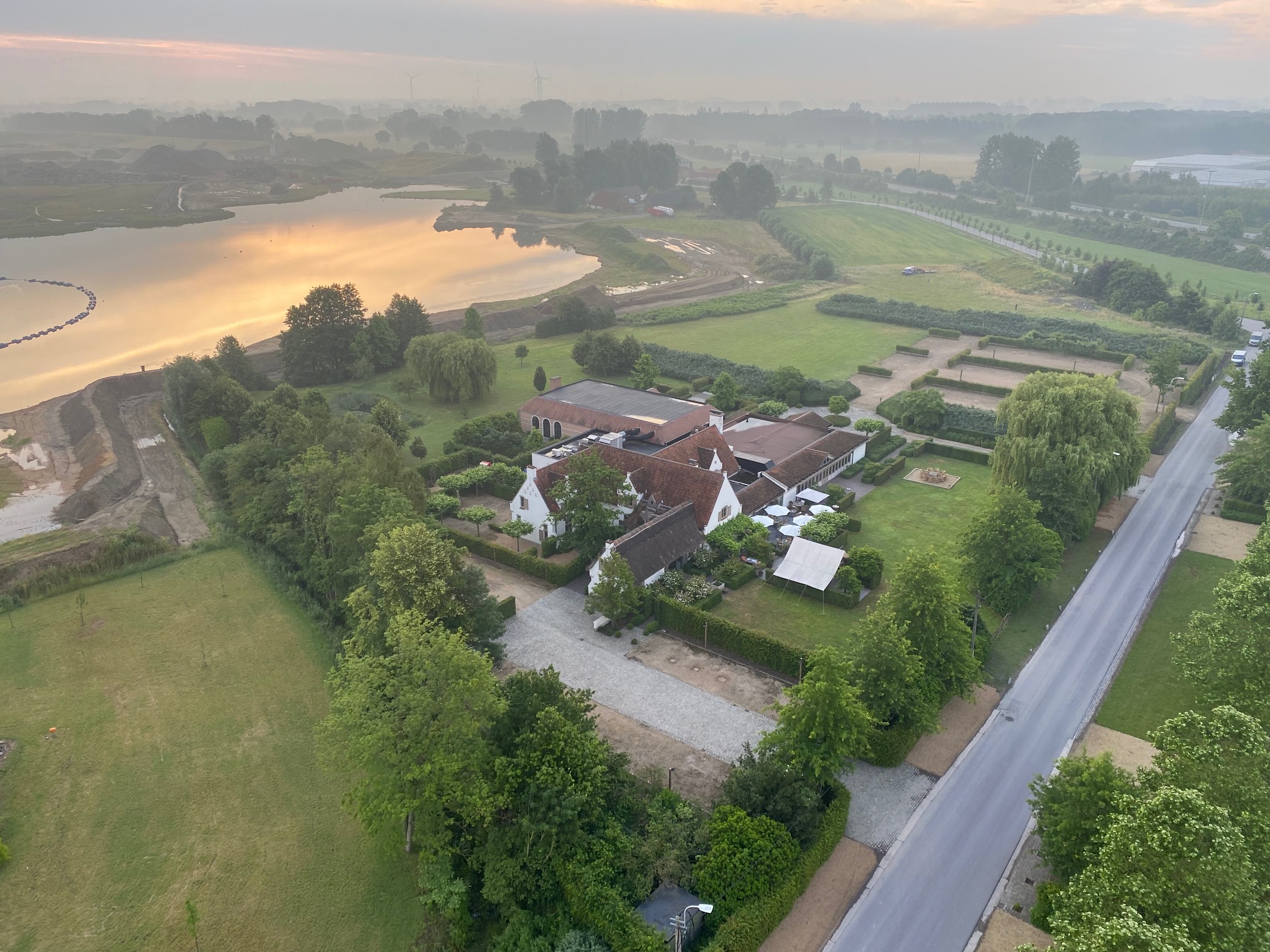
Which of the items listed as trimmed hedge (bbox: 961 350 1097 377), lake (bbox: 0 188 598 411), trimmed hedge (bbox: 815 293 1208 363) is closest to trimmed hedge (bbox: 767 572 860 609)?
trimmed hedge (bbox: 961 350 1097 377)

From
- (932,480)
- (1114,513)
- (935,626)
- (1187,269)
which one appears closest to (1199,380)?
(1114,513)

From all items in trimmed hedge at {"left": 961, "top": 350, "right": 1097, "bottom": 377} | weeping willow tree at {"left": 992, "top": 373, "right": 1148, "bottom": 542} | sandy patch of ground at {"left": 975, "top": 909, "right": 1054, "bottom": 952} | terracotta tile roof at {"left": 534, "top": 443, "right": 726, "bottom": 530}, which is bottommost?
trimmed hedge at {"left": 961, "top": 350, "right": 1097, "bottom": 377}

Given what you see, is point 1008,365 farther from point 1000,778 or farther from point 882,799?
point 882,799

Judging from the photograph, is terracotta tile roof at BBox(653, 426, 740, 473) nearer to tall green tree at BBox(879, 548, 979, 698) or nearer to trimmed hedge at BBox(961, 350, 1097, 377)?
tall green tree at BBox(879, 548, 979, 698)

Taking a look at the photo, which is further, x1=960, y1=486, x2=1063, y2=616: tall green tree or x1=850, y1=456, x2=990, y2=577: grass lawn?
x1=850, y1=456, x2=990, y2=577: grass lawn

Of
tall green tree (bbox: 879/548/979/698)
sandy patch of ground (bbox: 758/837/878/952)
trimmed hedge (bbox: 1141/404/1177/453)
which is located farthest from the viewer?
trimmed hedge (bbox: 1141/404/1177/453)

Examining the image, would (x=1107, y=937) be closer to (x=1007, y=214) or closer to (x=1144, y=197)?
(x=1007, y=214)

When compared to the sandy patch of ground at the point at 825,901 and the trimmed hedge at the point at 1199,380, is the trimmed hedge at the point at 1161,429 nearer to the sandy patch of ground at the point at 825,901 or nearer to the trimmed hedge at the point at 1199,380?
the trimmed hedge at the point at 1199,380
